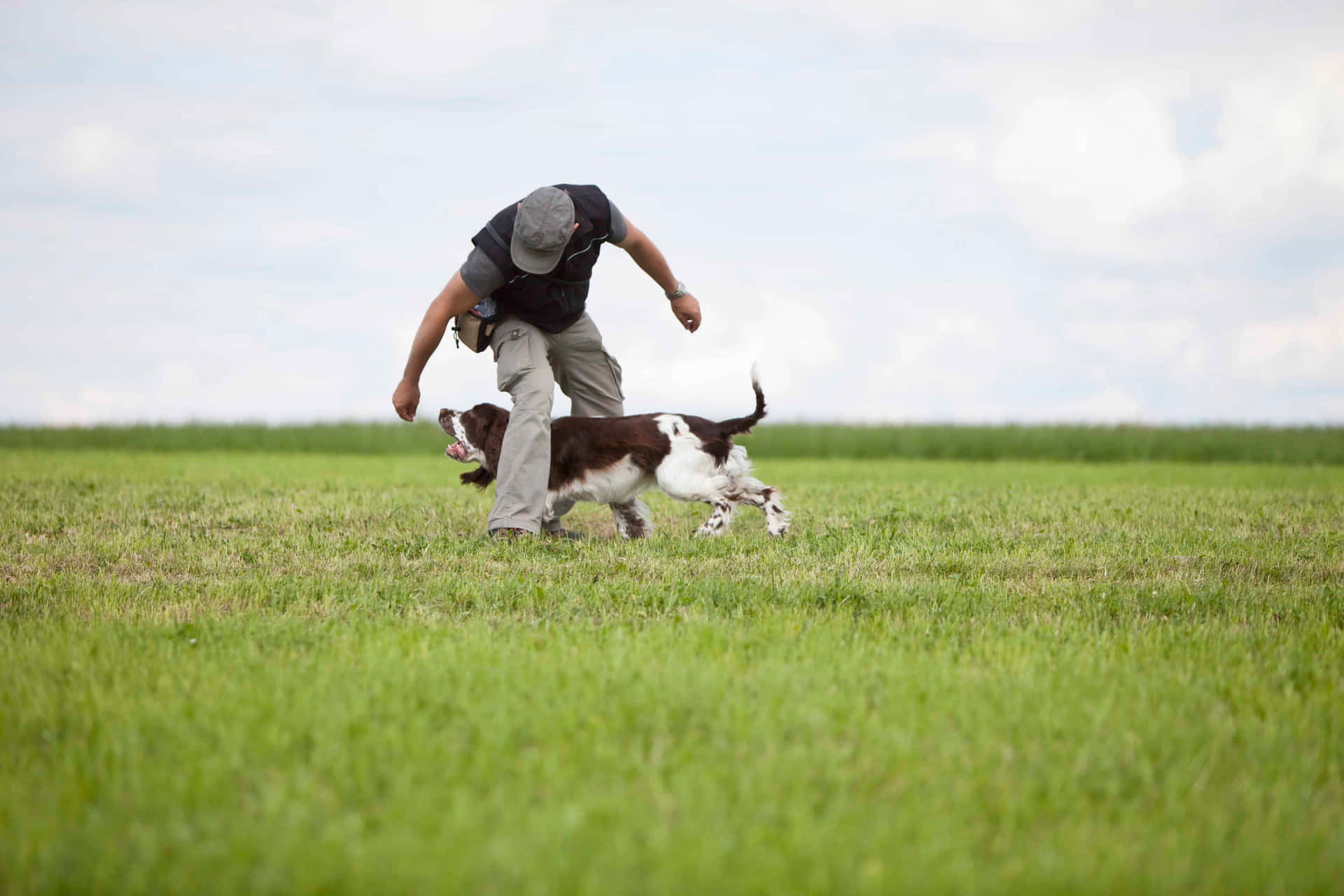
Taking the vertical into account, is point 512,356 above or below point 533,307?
below

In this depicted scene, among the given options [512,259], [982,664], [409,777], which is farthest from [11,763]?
[512,259]

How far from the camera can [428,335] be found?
720cm

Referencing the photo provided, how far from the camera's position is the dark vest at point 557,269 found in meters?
6.98

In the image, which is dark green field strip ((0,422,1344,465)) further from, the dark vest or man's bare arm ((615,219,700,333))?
the dark vest

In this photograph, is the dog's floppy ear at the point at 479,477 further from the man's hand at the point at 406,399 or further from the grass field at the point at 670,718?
the grass field at the point at 670,718

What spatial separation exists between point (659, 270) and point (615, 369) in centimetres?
85

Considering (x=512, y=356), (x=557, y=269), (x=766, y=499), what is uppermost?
(x=557, y=269)

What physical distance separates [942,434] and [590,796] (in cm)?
2634

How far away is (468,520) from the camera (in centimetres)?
887

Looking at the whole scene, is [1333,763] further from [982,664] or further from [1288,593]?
[1288,593]

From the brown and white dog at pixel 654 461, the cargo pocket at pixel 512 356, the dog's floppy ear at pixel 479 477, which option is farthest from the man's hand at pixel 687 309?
Result: the dog's floppy ear at pixel 479 477

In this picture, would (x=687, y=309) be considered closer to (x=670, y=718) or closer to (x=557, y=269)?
(x=557, y=269)

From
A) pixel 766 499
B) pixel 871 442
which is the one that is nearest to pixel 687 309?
pixel 766 499

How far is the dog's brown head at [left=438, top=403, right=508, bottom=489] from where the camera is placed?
26.0ft
